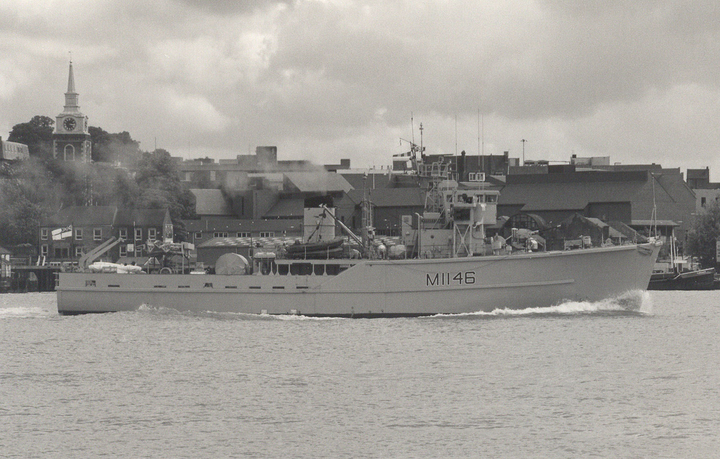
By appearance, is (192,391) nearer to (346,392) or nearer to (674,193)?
(346,392)

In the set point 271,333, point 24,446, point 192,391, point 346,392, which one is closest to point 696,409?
point 346,392

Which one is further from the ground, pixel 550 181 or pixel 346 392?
pixel 550 181

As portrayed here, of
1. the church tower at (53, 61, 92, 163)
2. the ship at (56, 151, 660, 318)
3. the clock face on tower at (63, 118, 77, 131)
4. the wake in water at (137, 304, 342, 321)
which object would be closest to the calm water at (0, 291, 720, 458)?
the wake in water at (137, 304, 342, 321)

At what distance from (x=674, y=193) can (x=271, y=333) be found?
91383mm

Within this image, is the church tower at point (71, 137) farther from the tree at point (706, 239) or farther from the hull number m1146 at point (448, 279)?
the hull number m1146 at point (448, 279)

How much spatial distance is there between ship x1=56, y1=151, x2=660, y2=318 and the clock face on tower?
11546cm

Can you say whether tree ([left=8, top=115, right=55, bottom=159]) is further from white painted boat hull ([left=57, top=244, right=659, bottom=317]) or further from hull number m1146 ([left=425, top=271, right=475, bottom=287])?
hull number m1146 ([left=425, top=271, right=475, bottom=287])

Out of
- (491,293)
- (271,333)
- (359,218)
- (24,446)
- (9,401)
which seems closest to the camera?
(24,446)

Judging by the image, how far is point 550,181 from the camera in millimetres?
139875

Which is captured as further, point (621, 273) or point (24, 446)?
point (621, 273)

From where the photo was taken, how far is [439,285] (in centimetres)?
6306

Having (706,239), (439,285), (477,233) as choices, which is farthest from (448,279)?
(706,239)

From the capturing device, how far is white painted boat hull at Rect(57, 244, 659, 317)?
62781 millimetres

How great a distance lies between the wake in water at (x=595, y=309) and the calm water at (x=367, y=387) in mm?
178
